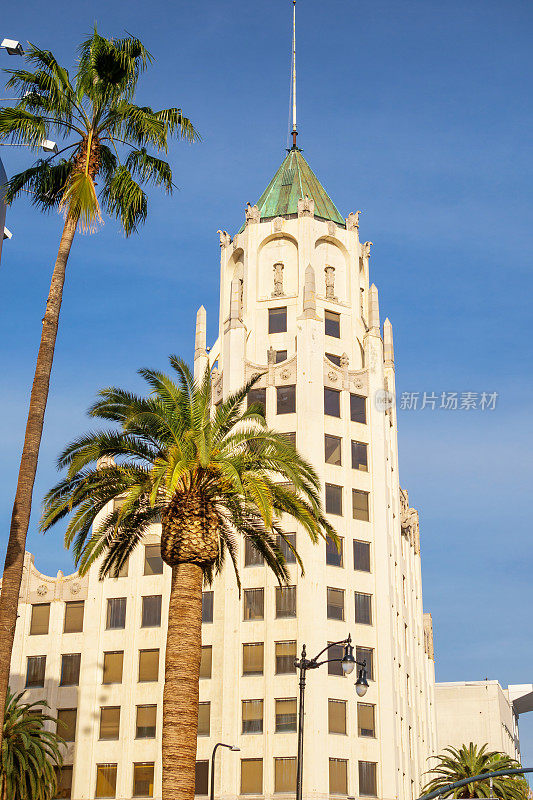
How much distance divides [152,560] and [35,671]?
10.0 metres

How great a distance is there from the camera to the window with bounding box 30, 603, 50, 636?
6594cm

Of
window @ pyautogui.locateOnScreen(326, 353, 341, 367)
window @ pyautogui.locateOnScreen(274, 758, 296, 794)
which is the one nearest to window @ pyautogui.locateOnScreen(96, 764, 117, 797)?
window @ pyautogui.locateOnScreen(274, 758, 296, 794)

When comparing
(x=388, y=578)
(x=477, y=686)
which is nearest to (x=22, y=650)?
(x=388, y=578)

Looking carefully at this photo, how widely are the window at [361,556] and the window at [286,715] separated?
871 cm

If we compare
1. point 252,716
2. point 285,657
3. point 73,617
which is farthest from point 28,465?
point 73,617

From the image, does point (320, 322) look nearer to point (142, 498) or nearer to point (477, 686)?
point (142, 498)

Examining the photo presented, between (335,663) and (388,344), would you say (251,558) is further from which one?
(388,344)

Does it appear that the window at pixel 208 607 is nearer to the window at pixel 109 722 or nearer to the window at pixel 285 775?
the window at pixel 109 722

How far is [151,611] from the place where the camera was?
208 ft

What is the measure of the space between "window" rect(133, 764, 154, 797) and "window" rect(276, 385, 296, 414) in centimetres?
2196

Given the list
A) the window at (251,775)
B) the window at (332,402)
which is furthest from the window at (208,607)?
the window at (332,402)

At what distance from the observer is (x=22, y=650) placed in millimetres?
65750

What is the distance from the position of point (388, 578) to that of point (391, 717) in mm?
7844

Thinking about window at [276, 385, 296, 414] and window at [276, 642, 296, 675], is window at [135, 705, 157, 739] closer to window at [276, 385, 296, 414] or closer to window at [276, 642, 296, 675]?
window at [276, 642, 296, 675]
